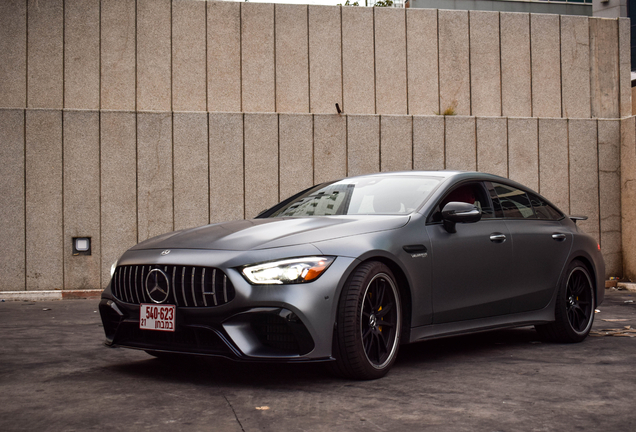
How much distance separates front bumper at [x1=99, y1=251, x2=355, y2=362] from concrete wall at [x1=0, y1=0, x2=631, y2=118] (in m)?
8.62

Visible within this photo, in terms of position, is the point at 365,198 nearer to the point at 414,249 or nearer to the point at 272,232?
the point at 414,249

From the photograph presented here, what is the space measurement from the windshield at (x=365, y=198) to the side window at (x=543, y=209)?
1.30 m

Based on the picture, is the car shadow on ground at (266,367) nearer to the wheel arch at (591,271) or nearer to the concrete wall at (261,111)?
the wheel arch at (591,271)

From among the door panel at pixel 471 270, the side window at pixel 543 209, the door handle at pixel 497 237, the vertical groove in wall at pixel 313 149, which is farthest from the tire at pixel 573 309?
the vertical groove in wall at pixel 313 149

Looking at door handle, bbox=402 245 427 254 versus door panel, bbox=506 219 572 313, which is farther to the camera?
door panel, bbox=506 219 572 313

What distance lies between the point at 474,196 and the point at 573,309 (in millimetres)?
1516

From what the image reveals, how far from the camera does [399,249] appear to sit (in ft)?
15.9

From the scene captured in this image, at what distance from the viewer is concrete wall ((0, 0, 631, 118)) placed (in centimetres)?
1204

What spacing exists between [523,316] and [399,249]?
1.70m

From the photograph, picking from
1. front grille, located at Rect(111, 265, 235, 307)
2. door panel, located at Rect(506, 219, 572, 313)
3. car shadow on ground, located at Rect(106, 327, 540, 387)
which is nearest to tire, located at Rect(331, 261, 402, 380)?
car shadow on ground, located at Rect(106, 327, 540, 387)

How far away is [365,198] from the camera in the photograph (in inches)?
219

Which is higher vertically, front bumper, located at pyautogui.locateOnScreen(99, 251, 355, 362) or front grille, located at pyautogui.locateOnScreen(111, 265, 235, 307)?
front grille, located at pyautogui.locateOnScreen(111, 265, 235, 307)

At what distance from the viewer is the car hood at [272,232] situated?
451 cm

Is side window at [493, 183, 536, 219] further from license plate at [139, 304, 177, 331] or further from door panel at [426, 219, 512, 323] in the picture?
license plate at [139, 304, 177, 331]
